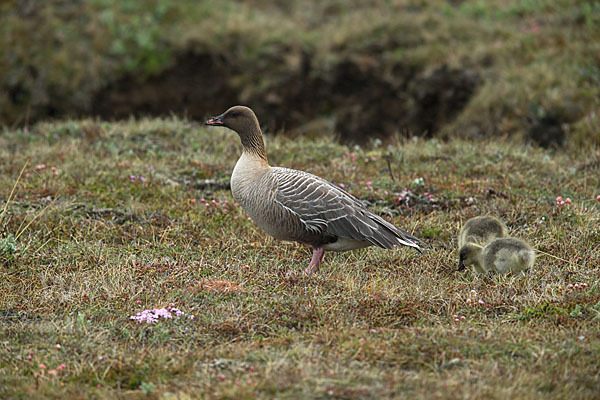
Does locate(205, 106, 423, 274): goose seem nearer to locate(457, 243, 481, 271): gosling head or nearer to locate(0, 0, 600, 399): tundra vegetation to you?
locate(0, 0, 600, 399): tundra vegetation

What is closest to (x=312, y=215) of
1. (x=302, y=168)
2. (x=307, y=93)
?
(x=302, y=168)

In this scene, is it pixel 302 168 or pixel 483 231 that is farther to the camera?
pixel 302 168

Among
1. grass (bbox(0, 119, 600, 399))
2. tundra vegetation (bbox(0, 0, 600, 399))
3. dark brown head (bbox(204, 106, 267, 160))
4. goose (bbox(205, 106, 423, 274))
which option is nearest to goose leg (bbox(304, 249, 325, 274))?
goose (bbox(205, 106, 423, 274))

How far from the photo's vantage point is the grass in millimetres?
4418

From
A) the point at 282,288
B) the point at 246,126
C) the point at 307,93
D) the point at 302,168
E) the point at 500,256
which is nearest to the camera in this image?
the point at 282,288

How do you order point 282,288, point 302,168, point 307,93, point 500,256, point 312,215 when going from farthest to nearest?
point 307,93 < point 302,168 < point 312,215 < point 500,256 < point 282,288

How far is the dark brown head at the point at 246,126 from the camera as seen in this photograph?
702cm

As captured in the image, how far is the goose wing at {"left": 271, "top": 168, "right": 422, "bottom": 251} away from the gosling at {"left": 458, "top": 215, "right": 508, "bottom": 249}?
63cm

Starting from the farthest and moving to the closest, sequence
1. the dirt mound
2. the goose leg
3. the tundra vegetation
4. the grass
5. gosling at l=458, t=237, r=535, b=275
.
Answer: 1. the dirt mound
2. the goose leg
3. gosling at l=458, t=237, r=535, b=275
4. the tundra vegetation
5. the grass

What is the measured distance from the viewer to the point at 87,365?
454 cm

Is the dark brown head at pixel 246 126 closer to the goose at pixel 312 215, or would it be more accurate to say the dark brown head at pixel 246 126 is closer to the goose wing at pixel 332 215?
A: the goose at pixel 312 215

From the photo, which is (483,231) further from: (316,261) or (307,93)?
(307,93)

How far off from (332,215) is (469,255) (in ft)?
4.29

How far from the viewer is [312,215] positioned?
6281 millimetres
